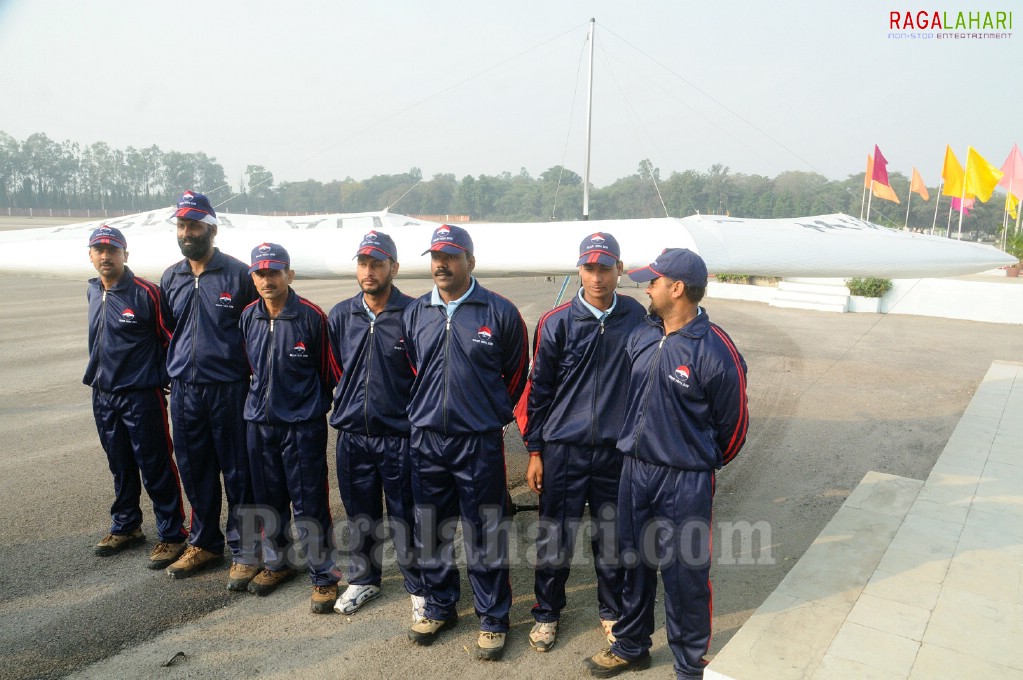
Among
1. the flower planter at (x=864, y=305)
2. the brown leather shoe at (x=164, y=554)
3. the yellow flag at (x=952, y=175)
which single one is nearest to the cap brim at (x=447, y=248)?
the brown leather shoe at (x=164, y=554)

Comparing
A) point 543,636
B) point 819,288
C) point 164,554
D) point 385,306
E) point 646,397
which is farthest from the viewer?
point 819,288

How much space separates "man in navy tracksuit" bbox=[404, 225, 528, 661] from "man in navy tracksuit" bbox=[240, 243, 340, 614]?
610 millimetres

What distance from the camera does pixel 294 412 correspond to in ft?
11.8

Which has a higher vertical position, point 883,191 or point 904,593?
point 883,191

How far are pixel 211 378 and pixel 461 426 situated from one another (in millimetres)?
1595

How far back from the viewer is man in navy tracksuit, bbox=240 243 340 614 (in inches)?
141

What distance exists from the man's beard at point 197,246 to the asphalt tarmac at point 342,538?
75.5 inches

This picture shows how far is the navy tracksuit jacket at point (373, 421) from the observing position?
3428mm

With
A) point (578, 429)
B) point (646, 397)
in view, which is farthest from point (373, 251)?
point (646, 397)

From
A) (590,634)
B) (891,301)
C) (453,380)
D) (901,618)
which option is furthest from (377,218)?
(891,301)

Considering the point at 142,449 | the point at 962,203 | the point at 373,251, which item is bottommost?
the point at 142,449

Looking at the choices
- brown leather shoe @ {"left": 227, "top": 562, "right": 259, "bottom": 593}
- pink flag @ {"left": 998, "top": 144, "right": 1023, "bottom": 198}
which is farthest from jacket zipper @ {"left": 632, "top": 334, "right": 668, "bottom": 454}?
pink flag @ {"left": 998, "top": 144, "right": 1023, "bottom": 198}

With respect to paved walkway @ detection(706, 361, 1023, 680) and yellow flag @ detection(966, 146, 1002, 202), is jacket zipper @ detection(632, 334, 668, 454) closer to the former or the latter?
paved walkway @ detection(706, 361, 1023, 680)

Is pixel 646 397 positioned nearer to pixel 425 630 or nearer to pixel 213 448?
pixel 425 630
